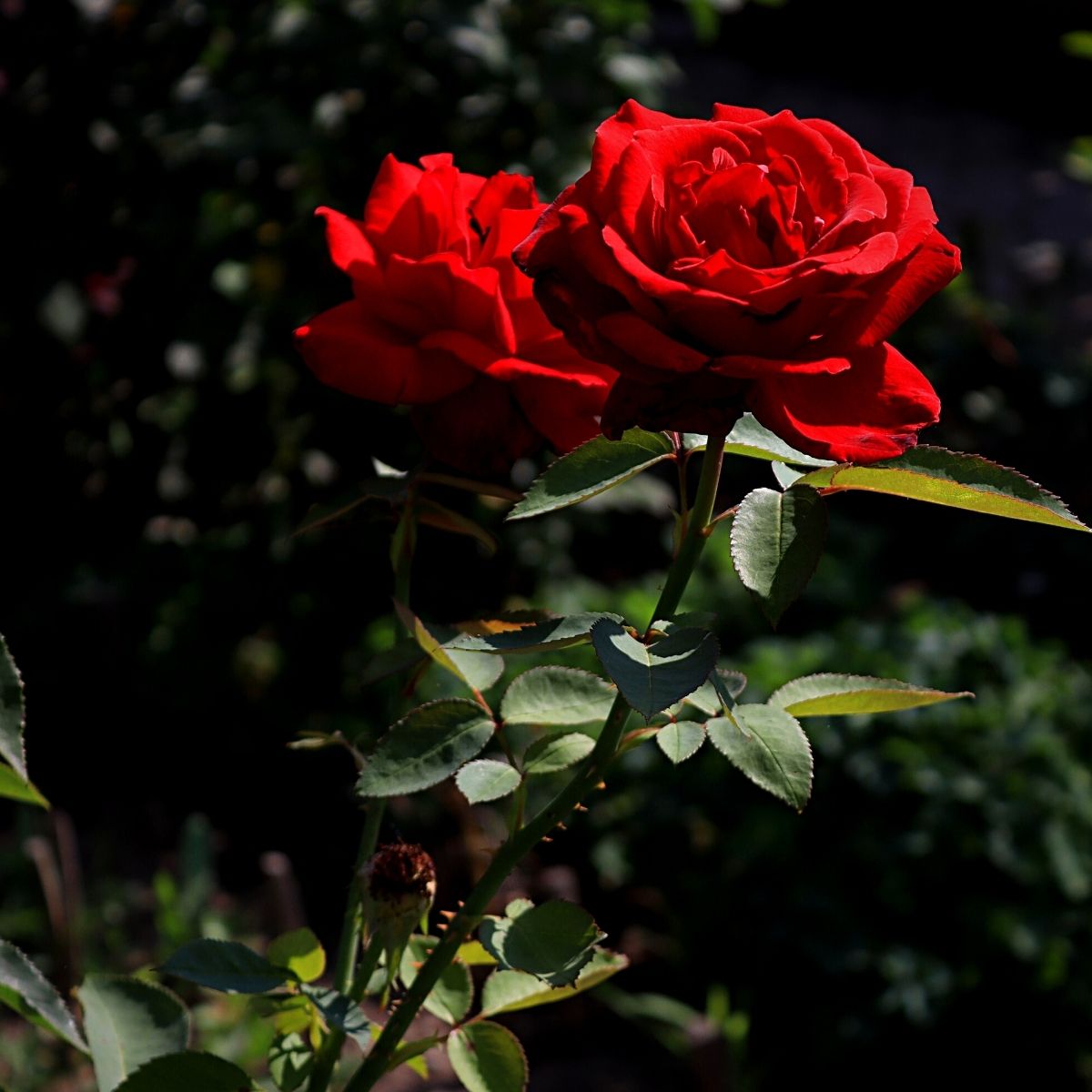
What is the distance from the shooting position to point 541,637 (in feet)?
1.58

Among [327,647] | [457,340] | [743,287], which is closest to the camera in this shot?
[743,287]

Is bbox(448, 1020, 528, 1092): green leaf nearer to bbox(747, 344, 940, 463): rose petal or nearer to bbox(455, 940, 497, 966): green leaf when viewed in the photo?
bbox(455, 940, 497, 966): green leaf

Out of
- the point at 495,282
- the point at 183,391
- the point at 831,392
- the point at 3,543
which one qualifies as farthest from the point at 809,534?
the point at 183,391

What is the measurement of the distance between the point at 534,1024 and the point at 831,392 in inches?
80.8

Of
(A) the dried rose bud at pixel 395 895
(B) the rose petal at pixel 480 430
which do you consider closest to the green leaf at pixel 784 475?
(B) the rose petal at pixel 480 430

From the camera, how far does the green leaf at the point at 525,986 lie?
0.61 metres

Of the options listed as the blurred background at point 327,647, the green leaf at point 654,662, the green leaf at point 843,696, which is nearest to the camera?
the green leaf at point 654,662

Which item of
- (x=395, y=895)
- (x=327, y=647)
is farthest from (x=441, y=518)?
(x=327, y=647)

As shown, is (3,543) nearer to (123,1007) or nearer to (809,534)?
(123,1007)

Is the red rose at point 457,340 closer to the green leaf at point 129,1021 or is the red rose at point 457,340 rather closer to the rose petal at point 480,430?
the rose petal at point 480,430

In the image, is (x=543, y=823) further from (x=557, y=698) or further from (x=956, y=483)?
(x=956, y=483)

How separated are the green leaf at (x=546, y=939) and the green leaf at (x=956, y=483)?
186mm

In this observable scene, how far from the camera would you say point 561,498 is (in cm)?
49

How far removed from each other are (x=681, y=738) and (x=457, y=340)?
0.18 m
